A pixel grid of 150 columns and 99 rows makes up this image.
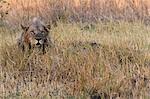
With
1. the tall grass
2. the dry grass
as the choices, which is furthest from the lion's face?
the tall grass

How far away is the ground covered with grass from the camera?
555 centimetres

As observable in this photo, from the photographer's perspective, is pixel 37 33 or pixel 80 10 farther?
pixel 80 10

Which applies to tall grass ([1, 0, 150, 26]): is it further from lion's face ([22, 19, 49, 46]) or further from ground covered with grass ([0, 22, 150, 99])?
lion's face ([22, 19, 49, 46])

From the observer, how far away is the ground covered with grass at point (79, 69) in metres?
5.55

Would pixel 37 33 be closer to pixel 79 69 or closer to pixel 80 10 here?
pixel 79 69

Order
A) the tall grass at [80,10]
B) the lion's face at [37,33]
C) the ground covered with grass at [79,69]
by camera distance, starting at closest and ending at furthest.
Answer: the ground covered with grass at [79,69] < the lion's face at [37,33] < the tall grass at [80,10]

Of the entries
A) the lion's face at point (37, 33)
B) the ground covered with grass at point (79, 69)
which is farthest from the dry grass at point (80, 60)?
the lion's face at point (37, 33)

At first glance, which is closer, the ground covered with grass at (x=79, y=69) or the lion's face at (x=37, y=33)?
the ground covered with grass at (x=79, y=69)

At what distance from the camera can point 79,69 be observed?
5.98 metres

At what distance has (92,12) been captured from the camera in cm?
982

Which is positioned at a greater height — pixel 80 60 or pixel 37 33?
pixel 37 33

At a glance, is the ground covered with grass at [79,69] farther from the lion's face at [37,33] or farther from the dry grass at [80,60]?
the lion's face at [37,33]

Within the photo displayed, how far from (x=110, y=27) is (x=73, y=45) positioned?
5.60ft

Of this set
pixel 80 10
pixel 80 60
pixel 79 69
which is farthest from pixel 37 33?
pixel 80 10
